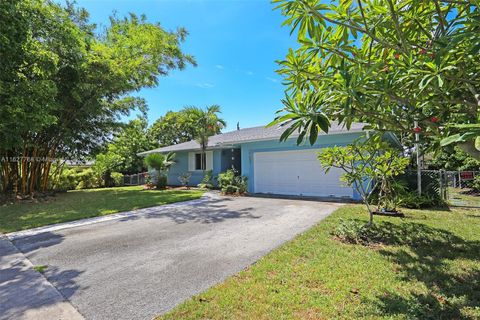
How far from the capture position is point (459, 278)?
3.56 m

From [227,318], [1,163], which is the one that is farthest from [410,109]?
[1,163]

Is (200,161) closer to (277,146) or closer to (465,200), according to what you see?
(277,146)

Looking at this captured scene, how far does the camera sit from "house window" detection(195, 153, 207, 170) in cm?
1775

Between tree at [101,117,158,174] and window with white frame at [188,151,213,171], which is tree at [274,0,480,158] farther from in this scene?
tree at [101,117,158,174]

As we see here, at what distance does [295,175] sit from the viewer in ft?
41.8

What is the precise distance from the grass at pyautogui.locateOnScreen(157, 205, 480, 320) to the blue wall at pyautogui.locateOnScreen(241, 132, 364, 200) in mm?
6088

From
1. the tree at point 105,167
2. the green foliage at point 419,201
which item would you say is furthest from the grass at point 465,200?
the tree at point 105,167

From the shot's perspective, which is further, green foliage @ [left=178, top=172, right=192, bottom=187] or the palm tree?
green foliage @ [left=178, top=172, right=192, bottom=187]

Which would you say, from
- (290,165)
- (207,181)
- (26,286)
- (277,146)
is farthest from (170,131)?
(26,286)

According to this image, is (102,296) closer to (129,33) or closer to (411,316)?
(411,316)

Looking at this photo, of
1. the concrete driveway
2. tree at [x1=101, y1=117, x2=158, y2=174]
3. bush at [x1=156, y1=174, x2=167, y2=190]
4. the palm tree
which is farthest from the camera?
tree at [x1=101, y1=117, x2=158, y2=174]

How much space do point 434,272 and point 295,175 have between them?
9032mm

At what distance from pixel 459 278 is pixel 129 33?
54.8ft

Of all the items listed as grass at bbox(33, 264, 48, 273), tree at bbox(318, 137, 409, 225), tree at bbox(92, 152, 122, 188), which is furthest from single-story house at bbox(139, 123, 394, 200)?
tree at bbox(92, 152, 122, 188)
